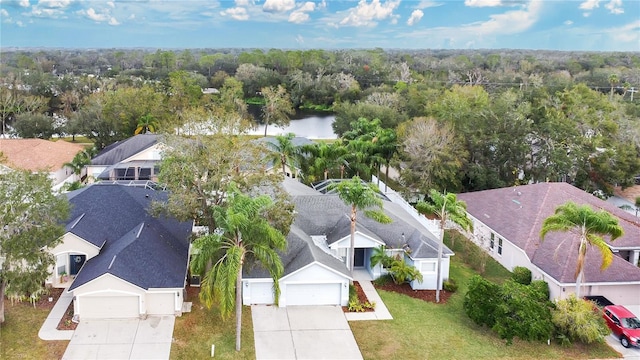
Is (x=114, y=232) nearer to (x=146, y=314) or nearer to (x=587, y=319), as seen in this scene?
(x=146, y=314)

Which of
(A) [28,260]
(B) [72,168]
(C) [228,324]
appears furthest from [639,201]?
(B) [72,168]

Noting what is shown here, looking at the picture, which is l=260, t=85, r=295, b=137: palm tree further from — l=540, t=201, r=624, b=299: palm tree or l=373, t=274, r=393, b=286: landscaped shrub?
l=540, t=201, r=624, b=299: palm tree

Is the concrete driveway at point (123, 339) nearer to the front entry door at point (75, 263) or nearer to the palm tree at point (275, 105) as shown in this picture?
the front entry door at point (75, 263)

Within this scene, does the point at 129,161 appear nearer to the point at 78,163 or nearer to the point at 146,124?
the point at 78,163

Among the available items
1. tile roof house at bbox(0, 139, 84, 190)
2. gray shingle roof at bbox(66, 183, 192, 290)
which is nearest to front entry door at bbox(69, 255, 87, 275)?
gray shingle roof at bbox(66, 183, 192, 290)

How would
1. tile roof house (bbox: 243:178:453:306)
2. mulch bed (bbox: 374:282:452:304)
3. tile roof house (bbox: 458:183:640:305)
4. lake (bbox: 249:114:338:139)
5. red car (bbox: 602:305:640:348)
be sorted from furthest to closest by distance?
lake (bbox: 249:114:338:139) < mulch bed (bbox: 374:282:452:304) < tile roof house (bbox: 458:183:640:305) < tile roof house (bbox: 243:178:453:306) < red car (bbox: 602:305:640:348)

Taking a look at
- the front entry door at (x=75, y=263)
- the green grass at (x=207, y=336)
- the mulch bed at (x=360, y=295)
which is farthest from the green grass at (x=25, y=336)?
the mulch bed at (x=360, y=295)

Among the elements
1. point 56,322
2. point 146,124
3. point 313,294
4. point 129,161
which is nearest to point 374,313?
point 313,294
